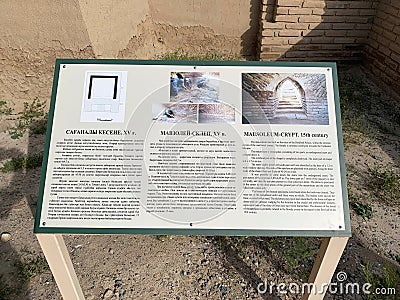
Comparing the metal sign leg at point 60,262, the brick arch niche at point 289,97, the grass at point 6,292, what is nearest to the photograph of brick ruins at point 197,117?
the grass at point 6,292

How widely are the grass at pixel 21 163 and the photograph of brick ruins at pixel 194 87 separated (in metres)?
2.18

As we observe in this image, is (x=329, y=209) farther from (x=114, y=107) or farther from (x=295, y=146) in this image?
(x=114, y=107)

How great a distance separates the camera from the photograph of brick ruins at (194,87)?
80.0 inches

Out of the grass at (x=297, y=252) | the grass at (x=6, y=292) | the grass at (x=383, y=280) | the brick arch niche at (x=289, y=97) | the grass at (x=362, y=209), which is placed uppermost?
the brick arch niche at (x=289, y=97)

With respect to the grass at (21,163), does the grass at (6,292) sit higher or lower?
lower

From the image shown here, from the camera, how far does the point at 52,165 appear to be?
1949mm

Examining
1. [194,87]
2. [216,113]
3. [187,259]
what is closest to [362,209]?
[187,259]

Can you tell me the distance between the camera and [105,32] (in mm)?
4164

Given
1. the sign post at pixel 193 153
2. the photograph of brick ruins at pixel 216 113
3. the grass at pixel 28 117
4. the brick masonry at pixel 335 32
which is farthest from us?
the brick masonry at pixel 335 32

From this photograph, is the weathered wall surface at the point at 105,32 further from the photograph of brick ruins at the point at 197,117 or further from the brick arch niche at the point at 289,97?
the brick arch niche at the point at 289,97

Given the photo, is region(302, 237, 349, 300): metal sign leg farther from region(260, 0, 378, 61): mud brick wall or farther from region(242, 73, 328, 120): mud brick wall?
region(260, 0, 378, 61): mud brick wall

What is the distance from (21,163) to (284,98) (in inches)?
107

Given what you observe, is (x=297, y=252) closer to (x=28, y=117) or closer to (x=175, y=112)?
(x=175, y=112)

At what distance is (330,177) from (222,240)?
1.30 metres
